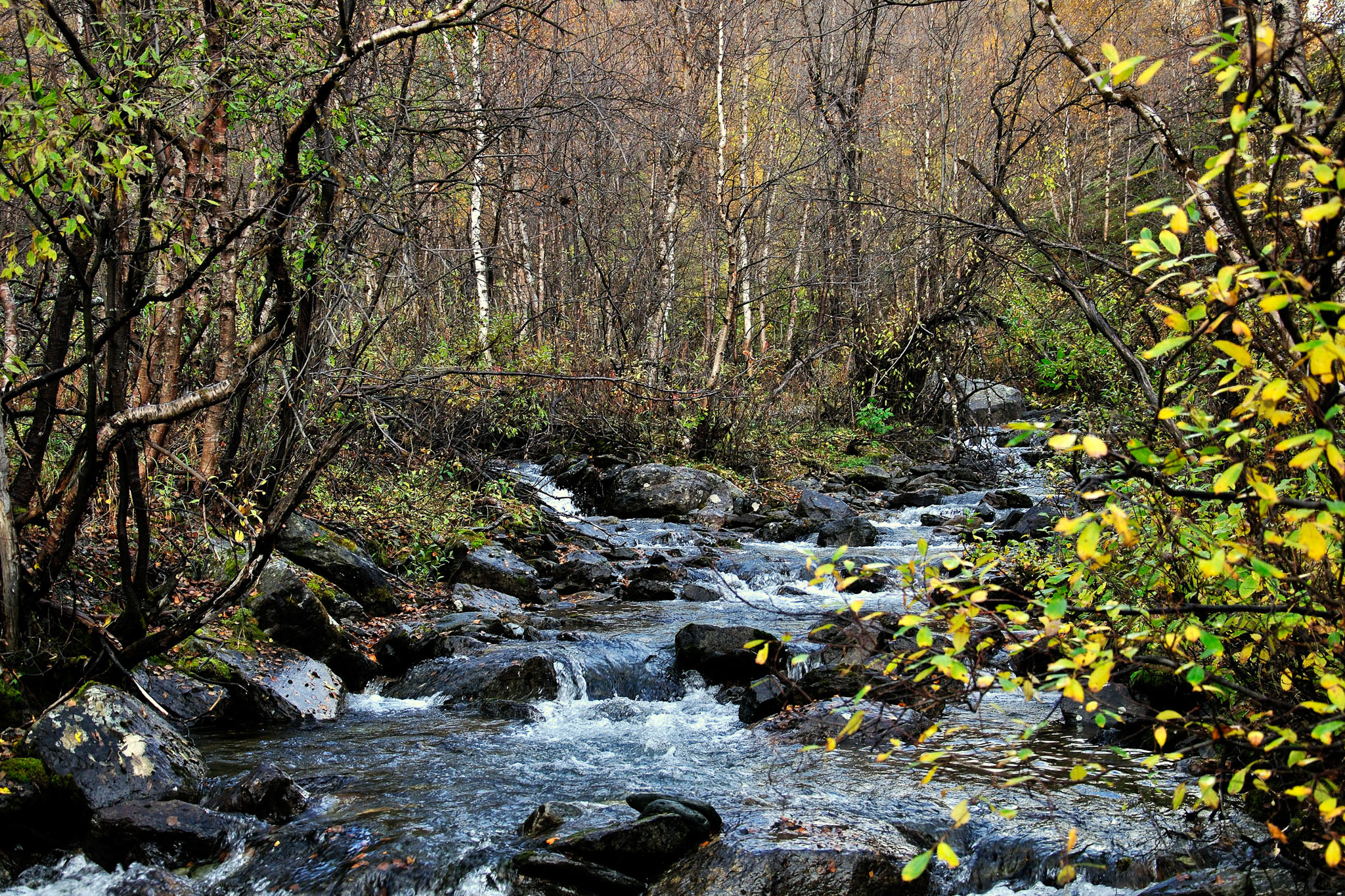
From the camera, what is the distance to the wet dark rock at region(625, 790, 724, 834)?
5.18m

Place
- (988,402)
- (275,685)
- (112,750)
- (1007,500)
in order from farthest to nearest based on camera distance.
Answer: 1. (988,402)
2. (1007,500)
3. (275,685)
4. (112,750)

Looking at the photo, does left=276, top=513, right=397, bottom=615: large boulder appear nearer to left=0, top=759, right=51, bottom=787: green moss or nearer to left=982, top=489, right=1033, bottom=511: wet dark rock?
left=0, top=759, right=51, bottom=787: green moss

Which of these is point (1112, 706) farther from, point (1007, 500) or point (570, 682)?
point (1007, 500)

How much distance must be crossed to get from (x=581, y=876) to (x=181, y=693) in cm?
390

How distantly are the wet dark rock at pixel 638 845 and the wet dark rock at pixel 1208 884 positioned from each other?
2257 mm

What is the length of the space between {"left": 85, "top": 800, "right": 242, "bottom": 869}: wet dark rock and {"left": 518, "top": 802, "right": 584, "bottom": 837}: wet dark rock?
165 cm

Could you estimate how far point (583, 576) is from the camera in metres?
11.8

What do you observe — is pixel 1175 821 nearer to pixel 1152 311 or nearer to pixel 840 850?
pixel 840 850

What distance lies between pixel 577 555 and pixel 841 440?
9.43 m

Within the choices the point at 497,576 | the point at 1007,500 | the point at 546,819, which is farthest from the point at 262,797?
the point at 1007,500

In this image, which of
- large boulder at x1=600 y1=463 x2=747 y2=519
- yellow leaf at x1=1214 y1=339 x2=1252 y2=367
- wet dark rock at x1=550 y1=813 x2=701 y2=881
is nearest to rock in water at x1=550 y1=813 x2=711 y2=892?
wet dark rock at x1=550 y1=813 x2=701 y2=881

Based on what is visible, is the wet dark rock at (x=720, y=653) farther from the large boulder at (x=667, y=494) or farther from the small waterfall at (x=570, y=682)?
the large boulder at (x=667, y=494)

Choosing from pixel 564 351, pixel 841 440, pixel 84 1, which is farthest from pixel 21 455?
pixel 841 440

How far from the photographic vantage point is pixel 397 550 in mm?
10922
